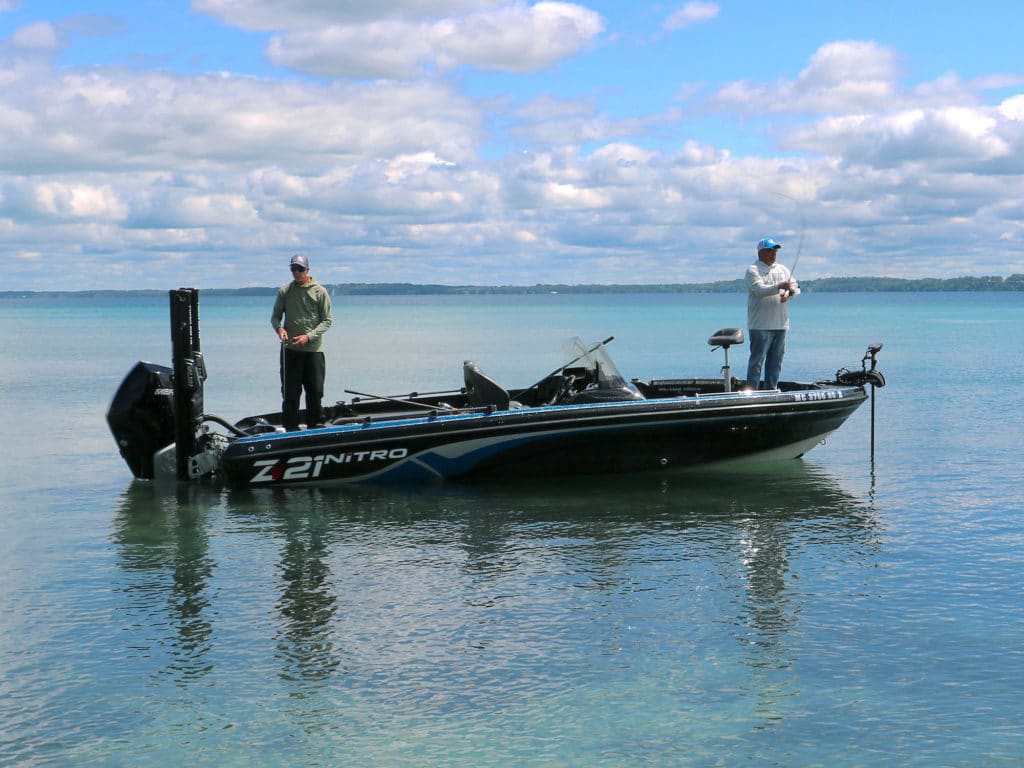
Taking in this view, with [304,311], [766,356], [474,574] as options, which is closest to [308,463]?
[304,311]

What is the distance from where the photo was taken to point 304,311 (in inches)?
411

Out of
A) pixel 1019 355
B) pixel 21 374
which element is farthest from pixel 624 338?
pixel 21 374

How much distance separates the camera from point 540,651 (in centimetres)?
577

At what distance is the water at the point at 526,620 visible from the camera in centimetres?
479

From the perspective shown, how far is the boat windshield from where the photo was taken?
1074cm

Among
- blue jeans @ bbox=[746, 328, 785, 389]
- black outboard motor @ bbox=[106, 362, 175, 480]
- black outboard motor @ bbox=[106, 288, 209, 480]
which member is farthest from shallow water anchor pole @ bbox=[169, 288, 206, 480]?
blue jeans @ bbox=[746, 328, 785, 389]

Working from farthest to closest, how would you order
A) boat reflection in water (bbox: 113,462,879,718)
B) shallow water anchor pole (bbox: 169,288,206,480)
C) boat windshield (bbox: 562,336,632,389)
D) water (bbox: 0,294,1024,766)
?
Answer: 1. boat windshield (bbox: 562,336,632,389)
2. shallow water anchor pole (bbox: 169,288,206,480)
3. boat reflection in water (bbox: 113,462,879,718)
4. water (bbox: 0,294,1024,766)

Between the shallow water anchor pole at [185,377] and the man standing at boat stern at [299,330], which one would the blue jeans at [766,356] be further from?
the shallow water anchor pole at [185,377]

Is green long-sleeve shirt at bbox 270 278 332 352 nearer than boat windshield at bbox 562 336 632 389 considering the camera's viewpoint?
Yes

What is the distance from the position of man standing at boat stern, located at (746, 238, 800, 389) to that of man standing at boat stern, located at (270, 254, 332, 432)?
13.2ft

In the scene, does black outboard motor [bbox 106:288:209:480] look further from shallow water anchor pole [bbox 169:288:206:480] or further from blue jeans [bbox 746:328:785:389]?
blue jeans [bbox 746:328:785:389]

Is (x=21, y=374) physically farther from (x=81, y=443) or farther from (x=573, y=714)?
(x=573, y=714)

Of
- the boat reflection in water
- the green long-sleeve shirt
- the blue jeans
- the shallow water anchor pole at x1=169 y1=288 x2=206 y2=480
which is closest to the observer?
the boat reflection in water

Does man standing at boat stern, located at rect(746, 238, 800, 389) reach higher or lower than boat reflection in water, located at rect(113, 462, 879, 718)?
higher
